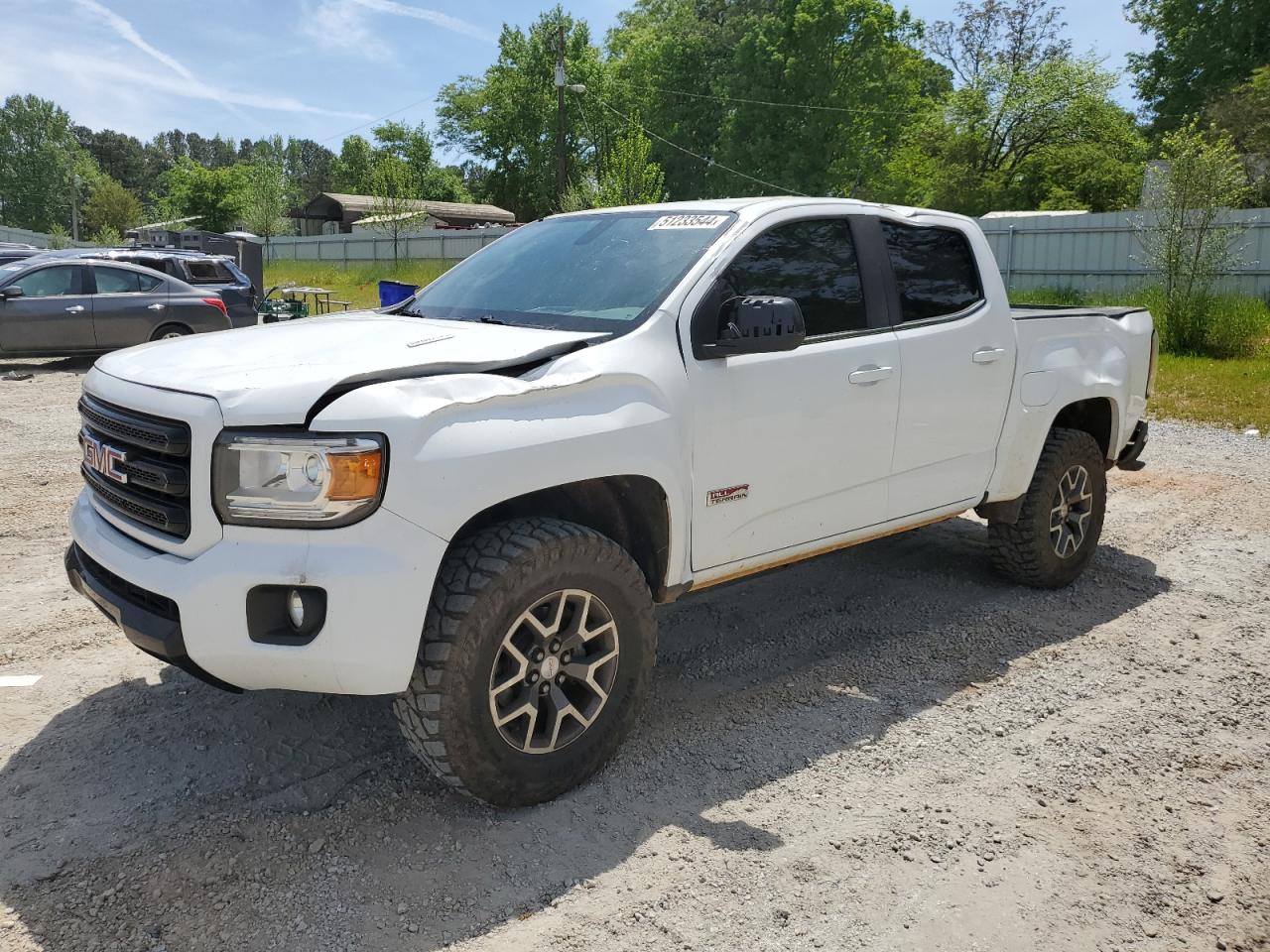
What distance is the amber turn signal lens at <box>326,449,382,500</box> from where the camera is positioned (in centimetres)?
279

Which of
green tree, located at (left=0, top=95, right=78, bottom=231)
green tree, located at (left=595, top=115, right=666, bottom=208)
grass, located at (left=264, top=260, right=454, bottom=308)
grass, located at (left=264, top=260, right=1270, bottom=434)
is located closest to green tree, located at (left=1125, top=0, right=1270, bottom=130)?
green tree, located at (left=595, top=115, right=666, bottom=208)

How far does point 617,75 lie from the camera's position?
69.5 metres

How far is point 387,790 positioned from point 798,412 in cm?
197

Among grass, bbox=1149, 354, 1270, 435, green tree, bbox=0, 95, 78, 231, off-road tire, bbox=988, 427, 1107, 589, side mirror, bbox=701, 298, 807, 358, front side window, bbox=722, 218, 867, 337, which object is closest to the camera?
side mirror, bbox=701, 298, 807, 358

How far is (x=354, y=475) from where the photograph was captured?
9.17 feet

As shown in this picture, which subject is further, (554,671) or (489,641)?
(554,671)

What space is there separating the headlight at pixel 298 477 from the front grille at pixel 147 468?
0.16 metres

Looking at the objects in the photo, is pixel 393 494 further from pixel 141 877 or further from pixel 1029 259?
pixel 1029 259

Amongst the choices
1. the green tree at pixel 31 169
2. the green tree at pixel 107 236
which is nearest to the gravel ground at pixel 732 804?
the green tree at pixel 107 236

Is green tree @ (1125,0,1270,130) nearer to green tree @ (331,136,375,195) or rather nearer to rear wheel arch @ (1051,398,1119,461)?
rear wheel arch @ (1051,398,1119,461)

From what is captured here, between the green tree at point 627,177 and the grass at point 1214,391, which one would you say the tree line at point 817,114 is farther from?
the grass at point 1214,391

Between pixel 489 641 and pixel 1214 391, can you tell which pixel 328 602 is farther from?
pixel 1214 391

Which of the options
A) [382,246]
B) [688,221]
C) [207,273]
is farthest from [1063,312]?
[382,246]

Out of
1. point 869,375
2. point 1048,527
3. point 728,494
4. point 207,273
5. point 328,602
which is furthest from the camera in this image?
point 207,273
